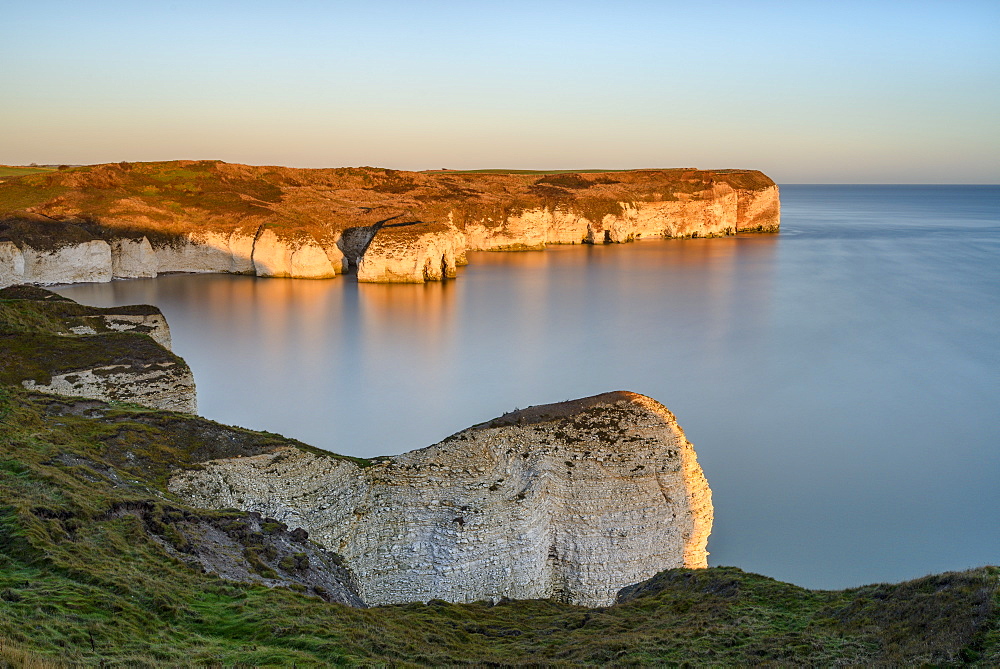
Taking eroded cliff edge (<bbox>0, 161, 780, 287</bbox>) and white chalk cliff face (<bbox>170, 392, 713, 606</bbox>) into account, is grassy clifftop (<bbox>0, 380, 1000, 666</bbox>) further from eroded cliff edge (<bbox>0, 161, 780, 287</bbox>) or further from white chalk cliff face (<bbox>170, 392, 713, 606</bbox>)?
eroded cliff edge (<bbox>0, 161, 780, 287</bbox>)

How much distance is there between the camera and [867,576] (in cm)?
1659

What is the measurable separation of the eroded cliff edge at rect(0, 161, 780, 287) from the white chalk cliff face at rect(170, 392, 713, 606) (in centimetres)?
4341

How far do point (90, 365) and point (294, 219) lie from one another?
4651 cm

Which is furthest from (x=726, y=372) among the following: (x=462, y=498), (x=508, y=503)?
(x=462, y=498)

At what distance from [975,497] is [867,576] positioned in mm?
5742

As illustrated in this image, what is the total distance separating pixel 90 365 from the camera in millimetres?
18359

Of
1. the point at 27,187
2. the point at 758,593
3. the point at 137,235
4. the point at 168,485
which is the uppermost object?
the point at 27,187

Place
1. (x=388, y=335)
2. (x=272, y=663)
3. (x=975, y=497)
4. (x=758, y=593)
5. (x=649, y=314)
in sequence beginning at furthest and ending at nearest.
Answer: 1. (x=649, y=314)
2. (x=388, y=335)
3. (x=975, y=497)
4. (x=758, y=593)
5. (x=272, y=663)

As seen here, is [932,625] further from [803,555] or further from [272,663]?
[803,555]

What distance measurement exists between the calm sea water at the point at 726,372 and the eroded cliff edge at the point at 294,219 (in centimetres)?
308

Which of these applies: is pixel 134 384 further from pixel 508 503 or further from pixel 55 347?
pixel 508 503

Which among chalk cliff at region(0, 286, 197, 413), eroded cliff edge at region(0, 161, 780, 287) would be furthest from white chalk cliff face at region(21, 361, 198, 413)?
eroded cliff edge at region(0, 161, 780, 287)

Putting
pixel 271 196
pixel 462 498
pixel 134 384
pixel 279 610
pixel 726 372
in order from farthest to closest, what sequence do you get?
pixel 271 196 → pixel 726 372 → pixel 134 384 → pixel 462 498 → pixel 279 610

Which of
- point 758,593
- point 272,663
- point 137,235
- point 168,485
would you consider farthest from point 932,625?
point 137,235
